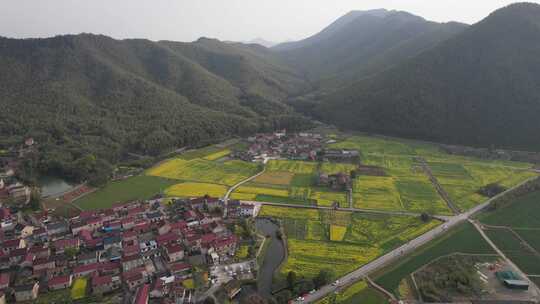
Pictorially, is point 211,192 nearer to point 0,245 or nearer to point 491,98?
point 0,245

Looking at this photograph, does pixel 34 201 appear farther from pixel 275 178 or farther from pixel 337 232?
pixel 337 232

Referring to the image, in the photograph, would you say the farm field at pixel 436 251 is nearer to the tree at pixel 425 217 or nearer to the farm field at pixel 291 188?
the tree at pixel 425 217

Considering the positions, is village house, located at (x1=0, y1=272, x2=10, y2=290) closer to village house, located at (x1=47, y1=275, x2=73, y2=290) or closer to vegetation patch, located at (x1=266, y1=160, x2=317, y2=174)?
village house, located at (x1=47, y1=275, x2=73, y2=290)

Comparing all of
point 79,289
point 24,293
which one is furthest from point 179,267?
point 24,293

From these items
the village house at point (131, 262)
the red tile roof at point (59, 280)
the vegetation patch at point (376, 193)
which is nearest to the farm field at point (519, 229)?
the vegetation patch at point (376, 193)

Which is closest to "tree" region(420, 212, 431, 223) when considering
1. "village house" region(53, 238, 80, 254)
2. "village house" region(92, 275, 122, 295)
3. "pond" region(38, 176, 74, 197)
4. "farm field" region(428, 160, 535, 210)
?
"farm field" region(428, 160, 535, 210)

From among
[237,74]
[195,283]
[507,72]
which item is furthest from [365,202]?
[237,74]
